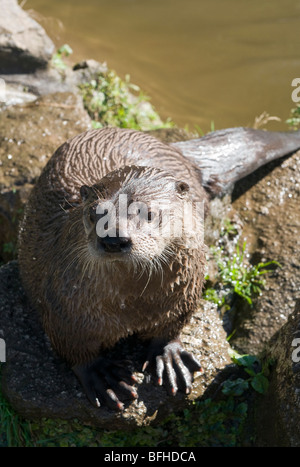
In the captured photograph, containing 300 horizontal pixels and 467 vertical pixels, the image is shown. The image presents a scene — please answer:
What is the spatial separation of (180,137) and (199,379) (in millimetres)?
1488

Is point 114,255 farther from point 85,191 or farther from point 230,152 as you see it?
point 230,152

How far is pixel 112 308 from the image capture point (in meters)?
2.35

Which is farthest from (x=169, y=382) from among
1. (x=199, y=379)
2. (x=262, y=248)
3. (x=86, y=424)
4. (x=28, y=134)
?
(x=28, y=134)

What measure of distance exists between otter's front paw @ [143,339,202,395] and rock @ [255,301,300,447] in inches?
11.5

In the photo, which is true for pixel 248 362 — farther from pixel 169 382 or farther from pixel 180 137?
pixel 180 137

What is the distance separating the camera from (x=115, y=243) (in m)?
1.96

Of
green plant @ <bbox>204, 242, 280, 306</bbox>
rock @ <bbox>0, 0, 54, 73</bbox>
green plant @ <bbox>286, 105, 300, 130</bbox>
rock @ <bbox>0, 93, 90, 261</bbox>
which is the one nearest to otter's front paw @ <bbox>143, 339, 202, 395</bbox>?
green plant @ <bbox>204, 242, 280, 306</bbox>

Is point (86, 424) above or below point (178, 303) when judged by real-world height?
below

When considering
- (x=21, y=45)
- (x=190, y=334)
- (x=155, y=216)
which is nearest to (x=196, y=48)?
(x=21, y=45)

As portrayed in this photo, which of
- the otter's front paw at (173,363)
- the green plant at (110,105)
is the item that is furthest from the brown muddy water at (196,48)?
the otter's front paw at (173,363)

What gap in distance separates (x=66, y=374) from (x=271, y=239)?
52.8 inches

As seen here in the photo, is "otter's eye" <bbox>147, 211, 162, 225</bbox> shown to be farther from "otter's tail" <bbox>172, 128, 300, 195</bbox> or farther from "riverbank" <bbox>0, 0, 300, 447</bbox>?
"otter's tail" <bbox>172, 128, 300, 195</bbox>

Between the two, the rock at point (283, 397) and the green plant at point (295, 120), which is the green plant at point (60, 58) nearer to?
the green plant at point (295, 120)

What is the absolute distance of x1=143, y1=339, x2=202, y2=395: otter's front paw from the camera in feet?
8.64
